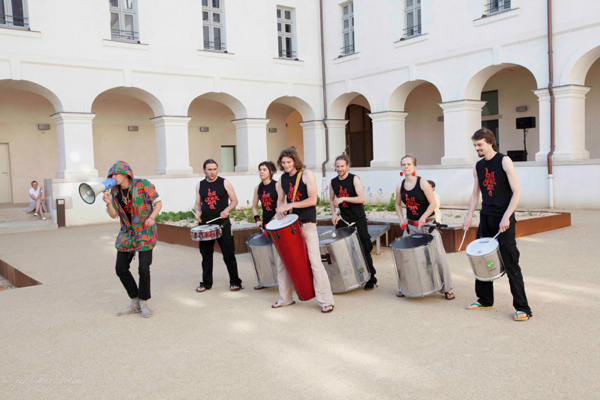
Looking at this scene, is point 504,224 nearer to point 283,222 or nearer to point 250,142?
point 283,222

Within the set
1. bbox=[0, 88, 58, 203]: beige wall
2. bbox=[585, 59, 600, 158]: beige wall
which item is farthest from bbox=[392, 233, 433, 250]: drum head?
bbox=[0, 88, 58, 203]: beige wall

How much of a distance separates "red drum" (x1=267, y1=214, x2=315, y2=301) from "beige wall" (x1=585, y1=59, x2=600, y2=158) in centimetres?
1389

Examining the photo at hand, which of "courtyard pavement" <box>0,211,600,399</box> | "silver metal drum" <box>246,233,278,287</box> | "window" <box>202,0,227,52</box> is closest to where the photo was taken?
"courtyard pavement" <box>0,211,600,399</box>

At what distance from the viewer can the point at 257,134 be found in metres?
18.4

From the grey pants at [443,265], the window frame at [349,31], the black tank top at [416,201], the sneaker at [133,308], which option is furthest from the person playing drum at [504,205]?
the window frame at [349,31]

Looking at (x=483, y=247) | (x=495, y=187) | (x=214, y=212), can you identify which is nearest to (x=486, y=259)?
(x=483, y=247)

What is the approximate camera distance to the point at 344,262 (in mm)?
5637

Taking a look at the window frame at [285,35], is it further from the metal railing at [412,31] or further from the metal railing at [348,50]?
the metal railing at [412,31]

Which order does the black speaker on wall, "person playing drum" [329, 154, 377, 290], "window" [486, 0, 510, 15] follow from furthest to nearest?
the black speaker on wall < "window" [486, 0, 510, 15] < "person playing drum" [329, 154, 377, 290]

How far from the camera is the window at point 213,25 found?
57.2ft

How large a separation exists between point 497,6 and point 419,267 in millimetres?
12125

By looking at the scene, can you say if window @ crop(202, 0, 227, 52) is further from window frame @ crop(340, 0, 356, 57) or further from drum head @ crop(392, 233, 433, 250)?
drum head @ crop(392, 233, 433, 250)

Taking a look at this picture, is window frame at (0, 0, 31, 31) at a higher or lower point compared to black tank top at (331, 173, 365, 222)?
higher

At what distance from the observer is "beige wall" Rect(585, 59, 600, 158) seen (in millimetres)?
15884
